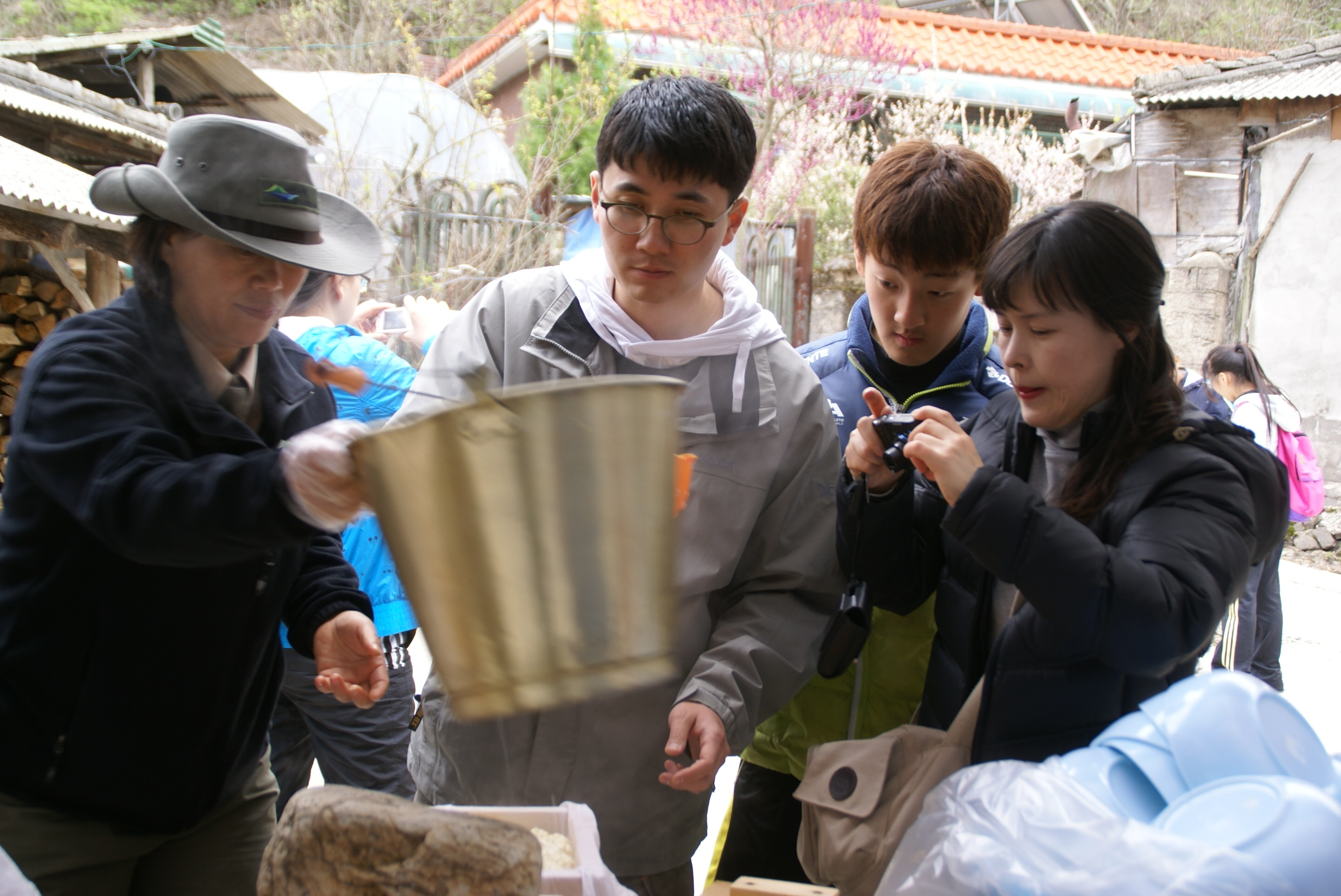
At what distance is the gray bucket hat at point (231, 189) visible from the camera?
53.1 inches

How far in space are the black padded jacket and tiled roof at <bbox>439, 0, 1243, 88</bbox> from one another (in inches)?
421

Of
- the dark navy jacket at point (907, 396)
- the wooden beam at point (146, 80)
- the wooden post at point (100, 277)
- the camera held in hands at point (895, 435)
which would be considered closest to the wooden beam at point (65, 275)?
the wooden post at point (100, 277)

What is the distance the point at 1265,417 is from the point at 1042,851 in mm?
4751

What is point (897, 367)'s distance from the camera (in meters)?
2.08

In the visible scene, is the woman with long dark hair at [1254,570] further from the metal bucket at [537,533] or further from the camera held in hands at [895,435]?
the metal bucket at [537,533]

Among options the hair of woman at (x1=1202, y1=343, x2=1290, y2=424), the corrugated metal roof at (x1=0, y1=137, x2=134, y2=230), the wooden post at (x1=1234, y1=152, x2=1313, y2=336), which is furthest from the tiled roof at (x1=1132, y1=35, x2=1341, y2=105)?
the corrugated metal roof at (x1=0, y1=137, x2=134, y2=230)

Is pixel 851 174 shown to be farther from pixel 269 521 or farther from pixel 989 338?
pixel 269 521

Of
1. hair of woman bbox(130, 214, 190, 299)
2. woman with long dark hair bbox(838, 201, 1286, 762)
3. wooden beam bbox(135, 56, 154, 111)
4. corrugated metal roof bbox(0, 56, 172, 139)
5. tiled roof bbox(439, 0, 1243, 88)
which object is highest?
tiled roof bbox(439, 0, 1243, 88)

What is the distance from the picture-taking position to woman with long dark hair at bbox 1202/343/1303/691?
14.2 feet

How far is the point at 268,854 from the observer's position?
1.24m

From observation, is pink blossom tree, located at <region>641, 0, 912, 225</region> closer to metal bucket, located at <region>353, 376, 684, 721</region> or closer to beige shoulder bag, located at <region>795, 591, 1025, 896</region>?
beige shoulder bag, located at <region>795, 591, 1025, 896</region>

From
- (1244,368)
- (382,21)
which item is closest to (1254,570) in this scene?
(1244,368)

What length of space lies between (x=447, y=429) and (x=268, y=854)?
685mm

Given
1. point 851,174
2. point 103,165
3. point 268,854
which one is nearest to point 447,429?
point 268,854
